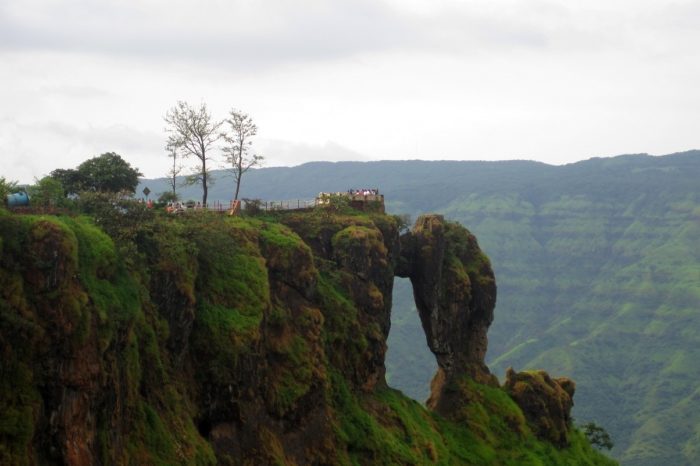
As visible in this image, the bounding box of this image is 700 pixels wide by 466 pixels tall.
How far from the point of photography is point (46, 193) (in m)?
63.2

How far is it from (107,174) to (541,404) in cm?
4682

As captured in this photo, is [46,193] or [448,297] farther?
[448,297]

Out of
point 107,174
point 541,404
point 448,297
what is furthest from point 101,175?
point 541,404

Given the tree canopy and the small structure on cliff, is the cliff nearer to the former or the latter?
the small structure on cliff

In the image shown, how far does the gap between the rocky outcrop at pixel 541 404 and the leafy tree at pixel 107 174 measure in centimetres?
4308

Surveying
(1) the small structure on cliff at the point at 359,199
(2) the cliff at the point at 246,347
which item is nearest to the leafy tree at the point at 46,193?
(2) the cliff at the point at 246,347

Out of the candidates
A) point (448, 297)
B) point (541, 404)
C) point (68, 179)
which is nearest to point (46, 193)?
point (68, 179)

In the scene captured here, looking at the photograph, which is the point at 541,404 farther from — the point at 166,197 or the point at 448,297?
the point at 166,197

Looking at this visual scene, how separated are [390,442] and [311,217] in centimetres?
1907

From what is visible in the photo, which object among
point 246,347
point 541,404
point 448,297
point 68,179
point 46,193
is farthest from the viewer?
A: point 541,404

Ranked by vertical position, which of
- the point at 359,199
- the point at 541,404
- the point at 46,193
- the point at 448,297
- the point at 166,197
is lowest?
the point at 541,404

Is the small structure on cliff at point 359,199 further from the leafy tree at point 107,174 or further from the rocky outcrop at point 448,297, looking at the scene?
the leafy tree at point 107,174

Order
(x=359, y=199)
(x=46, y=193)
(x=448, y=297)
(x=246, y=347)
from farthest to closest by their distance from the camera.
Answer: (x=448, y=297) → (x=359, y=199) → (x=46, y=193) → (x=246, y=347)

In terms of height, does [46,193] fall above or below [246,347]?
above
